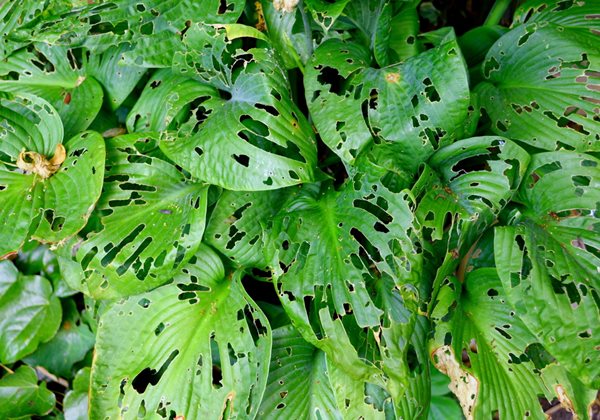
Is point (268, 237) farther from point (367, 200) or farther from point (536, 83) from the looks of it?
point (536, 83)

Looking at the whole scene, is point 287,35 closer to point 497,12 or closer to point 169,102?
point 169,102

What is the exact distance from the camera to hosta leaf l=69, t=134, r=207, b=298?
39.1 inches

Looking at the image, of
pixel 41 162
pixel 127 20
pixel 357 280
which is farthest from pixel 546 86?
pixel 41 162

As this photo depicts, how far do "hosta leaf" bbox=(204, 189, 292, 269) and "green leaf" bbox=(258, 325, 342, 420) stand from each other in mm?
178

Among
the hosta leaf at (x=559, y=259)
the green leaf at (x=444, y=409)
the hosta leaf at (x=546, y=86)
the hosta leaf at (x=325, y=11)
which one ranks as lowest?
the green leaf at (x=444, y=409)

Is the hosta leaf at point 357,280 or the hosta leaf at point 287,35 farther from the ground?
the hosta leaf at point 287,35

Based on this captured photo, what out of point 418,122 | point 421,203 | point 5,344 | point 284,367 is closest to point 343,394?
point 284,367

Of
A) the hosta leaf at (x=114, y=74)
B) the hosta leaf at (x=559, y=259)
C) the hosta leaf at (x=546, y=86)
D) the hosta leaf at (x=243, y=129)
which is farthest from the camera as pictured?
the hosta leaf at (x=114, y=74)

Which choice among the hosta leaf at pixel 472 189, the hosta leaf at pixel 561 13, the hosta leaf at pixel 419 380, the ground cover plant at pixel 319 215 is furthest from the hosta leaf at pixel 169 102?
the hosta leaf at pixel 561 13

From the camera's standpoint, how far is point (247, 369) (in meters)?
0.95

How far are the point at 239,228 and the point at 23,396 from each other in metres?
0.77

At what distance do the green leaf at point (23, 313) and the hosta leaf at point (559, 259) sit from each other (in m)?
1.15

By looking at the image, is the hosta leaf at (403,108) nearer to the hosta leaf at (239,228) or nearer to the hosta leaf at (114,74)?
the hosta leaf at (239,228)

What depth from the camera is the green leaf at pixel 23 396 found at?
125cm
